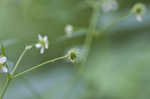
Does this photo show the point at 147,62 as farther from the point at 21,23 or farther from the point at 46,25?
the point at 21,23

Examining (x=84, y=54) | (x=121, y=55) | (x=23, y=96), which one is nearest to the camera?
(x=84, y=54)

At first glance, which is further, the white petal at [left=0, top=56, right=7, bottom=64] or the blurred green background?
the blurred green background

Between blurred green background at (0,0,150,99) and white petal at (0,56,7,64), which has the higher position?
white petal at (0,56,7,64)

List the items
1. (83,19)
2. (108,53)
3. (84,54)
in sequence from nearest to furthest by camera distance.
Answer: (84,54) → (108,53) → (83,19)

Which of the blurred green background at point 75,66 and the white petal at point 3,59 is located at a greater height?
the white petal at point 3,59

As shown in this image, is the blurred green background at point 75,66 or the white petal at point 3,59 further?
the blurred green background at point 75,66

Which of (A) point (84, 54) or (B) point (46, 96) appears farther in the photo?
(B) point (46, 96)

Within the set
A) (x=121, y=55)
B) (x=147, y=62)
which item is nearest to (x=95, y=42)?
(x=121, y=55)

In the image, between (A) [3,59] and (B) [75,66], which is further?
(B) [75,66]
